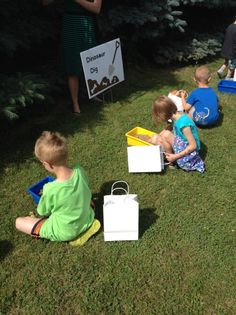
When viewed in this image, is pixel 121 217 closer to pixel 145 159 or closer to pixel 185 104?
pixel 145 159

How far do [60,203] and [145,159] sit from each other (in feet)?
4.40

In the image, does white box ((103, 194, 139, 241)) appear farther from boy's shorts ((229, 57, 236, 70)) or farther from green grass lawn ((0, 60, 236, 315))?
boy's shorts ((229, 57, 236, 70))

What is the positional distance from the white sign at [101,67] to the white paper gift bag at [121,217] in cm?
246

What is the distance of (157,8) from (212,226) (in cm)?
410

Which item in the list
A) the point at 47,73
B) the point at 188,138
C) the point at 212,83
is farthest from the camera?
the point at 212,83

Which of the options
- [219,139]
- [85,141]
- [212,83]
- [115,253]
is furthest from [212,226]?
[212,83]

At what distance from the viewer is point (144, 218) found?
3.85 meters

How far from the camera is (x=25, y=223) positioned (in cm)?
362

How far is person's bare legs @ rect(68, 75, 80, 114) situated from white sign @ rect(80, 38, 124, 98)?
249 millimetres

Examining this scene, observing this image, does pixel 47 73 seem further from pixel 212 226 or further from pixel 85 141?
pixel 212 226

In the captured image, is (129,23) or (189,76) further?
(189,76)

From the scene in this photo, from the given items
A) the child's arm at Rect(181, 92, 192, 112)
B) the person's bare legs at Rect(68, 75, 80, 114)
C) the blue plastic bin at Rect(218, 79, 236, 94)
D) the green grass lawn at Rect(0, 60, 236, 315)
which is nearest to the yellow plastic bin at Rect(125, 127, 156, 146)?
the green grass lawn at Rect(0, 60, 236, 315)

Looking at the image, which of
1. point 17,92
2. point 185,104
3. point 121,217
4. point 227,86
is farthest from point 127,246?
point 227,86

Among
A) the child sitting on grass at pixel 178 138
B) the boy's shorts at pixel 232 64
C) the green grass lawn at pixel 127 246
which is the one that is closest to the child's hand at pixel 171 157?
the child sitting on grass at pixel 178 138
